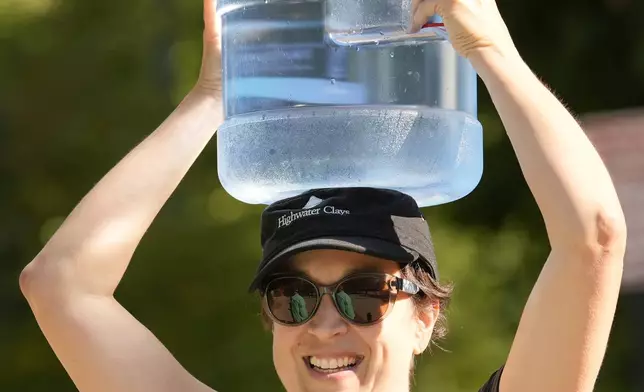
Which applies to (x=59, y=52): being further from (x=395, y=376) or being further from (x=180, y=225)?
(x=395, y=376)

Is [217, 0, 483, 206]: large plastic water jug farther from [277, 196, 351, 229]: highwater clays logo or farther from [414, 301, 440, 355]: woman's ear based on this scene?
[414, 301, 440, 355]: woman's ear

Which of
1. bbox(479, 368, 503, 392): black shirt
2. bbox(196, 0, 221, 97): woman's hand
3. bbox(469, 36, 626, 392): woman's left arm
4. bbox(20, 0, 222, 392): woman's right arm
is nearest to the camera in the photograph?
bbox(469, 36, 626, 392): woman's left arm

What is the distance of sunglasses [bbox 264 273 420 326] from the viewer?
88.2 inches

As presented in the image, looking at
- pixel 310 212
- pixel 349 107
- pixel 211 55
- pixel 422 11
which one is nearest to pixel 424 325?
pixel 310 212

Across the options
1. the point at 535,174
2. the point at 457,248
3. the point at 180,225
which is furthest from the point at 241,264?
the point at 535,174

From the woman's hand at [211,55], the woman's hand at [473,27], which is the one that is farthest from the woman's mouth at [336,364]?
the woman's hand at [211,55]

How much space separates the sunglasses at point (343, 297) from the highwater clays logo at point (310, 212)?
0.37ft

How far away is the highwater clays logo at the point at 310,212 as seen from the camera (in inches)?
89.9

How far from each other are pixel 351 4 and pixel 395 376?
73cm

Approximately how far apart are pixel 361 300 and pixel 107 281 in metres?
0.57

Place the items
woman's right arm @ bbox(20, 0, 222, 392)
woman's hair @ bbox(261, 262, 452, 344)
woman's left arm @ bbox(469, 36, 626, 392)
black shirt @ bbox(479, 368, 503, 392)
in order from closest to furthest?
1. woman's left arm @ bbox(469, 36, 626, 392)
2. black shirt @ bbox(479, 368, 503, 392)
3. woman's hair @ bbox(261, 262, 452, 344)
4. woman's right arm @ bbox(20, 0, 222, 392)

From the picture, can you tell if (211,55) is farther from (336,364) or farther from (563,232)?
(563,232)

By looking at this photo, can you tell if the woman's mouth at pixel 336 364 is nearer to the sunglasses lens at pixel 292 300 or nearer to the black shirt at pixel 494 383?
the sunglasses lens at pixel 292 300

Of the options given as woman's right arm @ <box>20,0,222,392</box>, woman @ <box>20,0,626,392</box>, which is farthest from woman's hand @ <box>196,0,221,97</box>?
woman's right arm @ <box>20,0,222,392</box>
